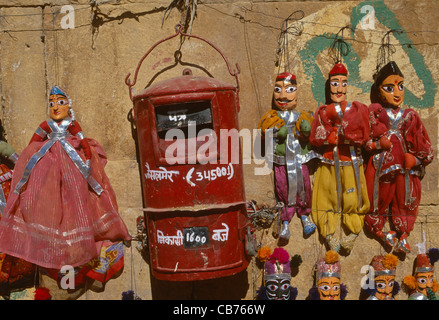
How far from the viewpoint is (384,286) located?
4.70 meters

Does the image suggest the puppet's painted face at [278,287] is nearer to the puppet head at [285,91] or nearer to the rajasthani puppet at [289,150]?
the rajasthani puppet at [289,150]

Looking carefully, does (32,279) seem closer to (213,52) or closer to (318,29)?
(213,52)

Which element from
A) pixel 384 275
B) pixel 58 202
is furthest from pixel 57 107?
pixel 384 275

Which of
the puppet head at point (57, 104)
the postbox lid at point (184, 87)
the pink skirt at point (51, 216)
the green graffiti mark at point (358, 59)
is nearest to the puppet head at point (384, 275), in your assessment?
the green graffiti mark at point (358, 59)

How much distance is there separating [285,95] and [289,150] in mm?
504

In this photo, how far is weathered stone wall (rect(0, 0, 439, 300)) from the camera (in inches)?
190

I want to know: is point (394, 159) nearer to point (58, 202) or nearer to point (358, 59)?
point (358, 59)

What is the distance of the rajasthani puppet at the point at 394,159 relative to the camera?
181 inches

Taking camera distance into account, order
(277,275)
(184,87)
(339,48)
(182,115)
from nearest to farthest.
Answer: (184,87)
(182,115)
(277,275)
(339,48)

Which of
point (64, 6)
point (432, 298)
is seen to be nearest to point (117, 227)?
point (64, 6)

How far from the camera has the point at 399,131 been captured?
468cm

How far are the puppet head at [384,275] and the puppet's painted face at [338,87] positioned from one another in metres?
1.51

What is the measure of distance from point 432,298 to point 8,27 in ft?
15.6

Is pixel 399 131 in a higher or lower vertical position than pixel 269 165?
higher
